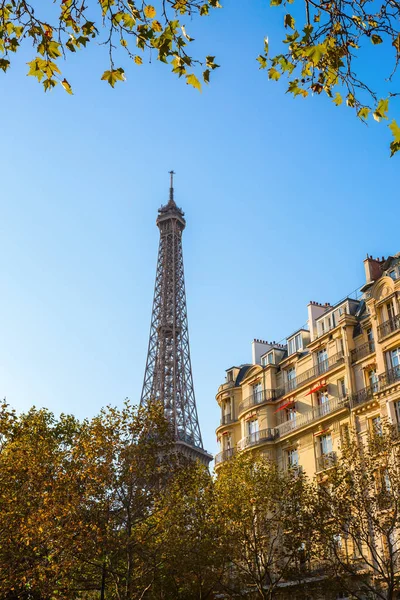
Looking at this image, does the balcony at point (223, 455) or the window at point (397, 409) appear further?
the balcony at point (223, 455)

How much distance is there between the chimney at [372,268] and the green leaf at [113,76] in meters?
31.6

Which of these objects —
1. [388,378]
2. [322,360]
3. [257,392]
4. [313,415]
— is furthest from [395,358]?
[257,392]

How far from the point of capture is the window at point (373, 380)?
3359 cm

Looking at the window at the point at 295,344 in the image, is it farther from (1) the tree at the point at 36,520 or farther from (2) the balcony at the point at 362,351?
(1) the tree at the point at 36,520

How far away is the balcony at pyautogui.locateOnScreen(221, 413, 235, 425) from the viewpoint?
148ft

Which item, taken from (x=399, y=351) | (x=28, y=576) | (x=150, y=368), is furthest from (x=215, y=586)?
(x=150, y=368)

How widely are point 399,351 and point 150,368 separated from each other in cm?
6760

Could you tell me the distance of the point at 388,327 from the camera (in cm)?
3331

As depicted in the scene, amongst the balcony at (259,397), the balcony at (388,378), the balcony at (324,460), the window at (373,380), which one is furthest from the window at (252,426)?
the balcony at (388,378)

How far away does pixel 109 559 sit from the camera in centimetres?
2559

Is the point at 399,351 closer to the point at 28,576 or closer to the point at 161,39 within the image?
the point at 28,576

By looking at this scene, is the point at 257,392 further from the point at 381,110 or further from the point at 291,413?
the point at 381,110

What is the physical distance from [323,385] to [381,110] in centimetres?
3005

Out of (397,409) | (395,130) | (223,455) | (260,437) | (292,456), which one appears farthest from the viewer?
(223,455)
